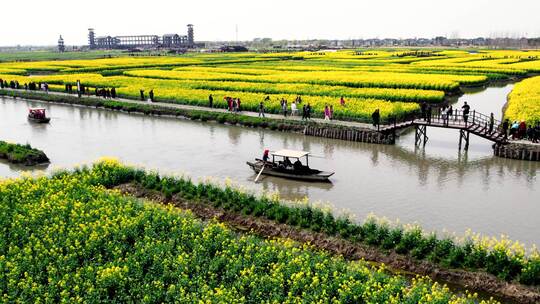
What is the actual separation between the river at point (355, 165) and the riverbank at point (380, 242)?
2676mm

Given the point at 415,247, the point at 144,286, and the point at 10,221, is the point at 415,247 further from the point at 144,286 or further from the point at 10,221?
the point at 10,221

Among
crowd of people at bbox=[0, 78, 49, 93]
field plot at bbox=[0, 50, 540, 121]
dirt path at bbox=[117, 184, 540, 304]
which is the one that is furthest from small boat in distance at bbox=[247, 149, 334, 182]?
crowd of people at bbox=[0, 78, 49, 93]

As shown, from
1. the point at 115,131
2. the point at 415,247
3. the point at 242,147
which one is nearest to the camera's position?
the point at 415,247

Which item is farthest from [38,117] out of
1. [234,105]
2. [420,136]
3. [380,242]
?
[380,242]

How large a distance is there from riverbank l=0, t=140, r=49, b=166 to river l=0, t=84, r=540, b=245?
2.10 feet

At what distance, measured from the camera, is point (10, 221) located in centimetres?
1844

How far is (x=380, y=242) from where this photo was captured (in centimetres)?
1675

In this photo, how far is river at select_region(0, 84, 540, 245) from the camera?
2053 centimetres

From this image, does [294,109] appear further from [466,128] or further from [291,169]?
[291,169]

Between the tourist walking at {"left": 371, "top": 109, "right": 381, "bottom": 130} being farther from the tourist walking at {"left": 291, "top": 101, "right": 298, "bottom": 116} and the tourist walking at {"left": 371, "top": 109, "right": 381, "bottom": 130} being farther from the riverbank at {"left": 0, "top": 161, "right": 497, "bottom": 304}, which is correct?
the riverbank at {"left": 0, "top": 161, "right": 497, "bottom": 304}

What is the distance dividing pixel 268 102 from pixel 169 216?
28.1 meters

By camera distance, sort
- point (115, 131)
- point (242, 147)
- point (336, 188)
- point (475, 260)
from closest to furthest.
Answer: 1. point (475, 260)
2. point (336, 188)
3. point (242, 147)
4. point (115, 131)

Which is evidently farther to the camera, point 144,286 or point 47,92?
point 47,92

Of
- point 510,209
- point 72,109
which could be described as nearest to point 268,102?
point 72,109
